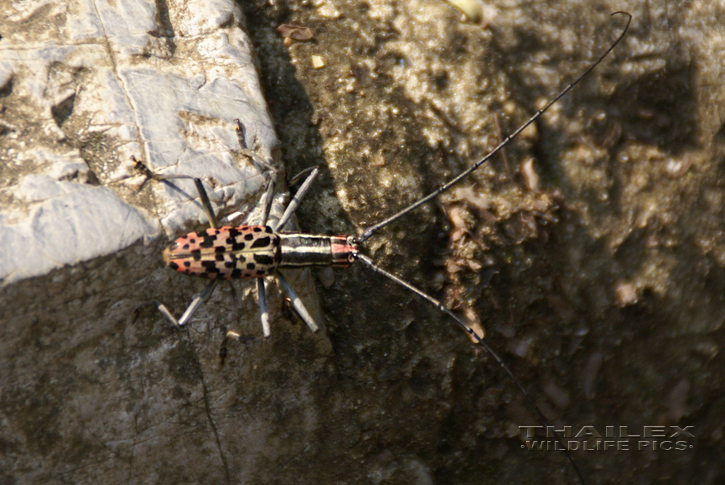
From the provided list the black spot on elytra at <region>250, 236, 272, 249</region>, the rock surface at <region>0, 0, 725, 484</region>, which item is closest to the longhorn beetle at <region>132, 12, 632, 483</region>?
the black spot on elytra at <region>250, 236, 272, 249</region>

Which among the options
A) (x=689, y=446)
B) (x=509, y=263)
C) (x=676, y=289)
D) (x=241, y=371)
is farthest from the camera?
(x=689, y=446)

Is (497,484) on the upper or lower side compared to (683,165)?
lower

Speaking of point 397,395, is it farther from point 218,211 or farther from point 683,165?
point 683,165

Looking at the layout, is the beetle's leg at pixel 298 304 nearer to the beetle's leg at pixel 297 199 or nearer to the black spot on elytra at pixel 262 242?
the black spot on elytra at pixel 262 242

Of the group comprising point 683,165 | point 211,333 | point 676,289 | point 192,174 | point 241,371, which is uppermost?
point 192,174

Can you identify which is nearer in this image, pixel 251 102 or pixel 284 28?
pixel 251 102

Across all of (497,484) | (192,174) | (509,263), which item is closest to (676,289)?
(509,263)

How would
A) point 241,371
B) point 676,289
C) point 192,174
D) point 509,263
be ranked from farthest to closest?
point 676,289 < point 509,263 < point 241,371 < point 192,174
